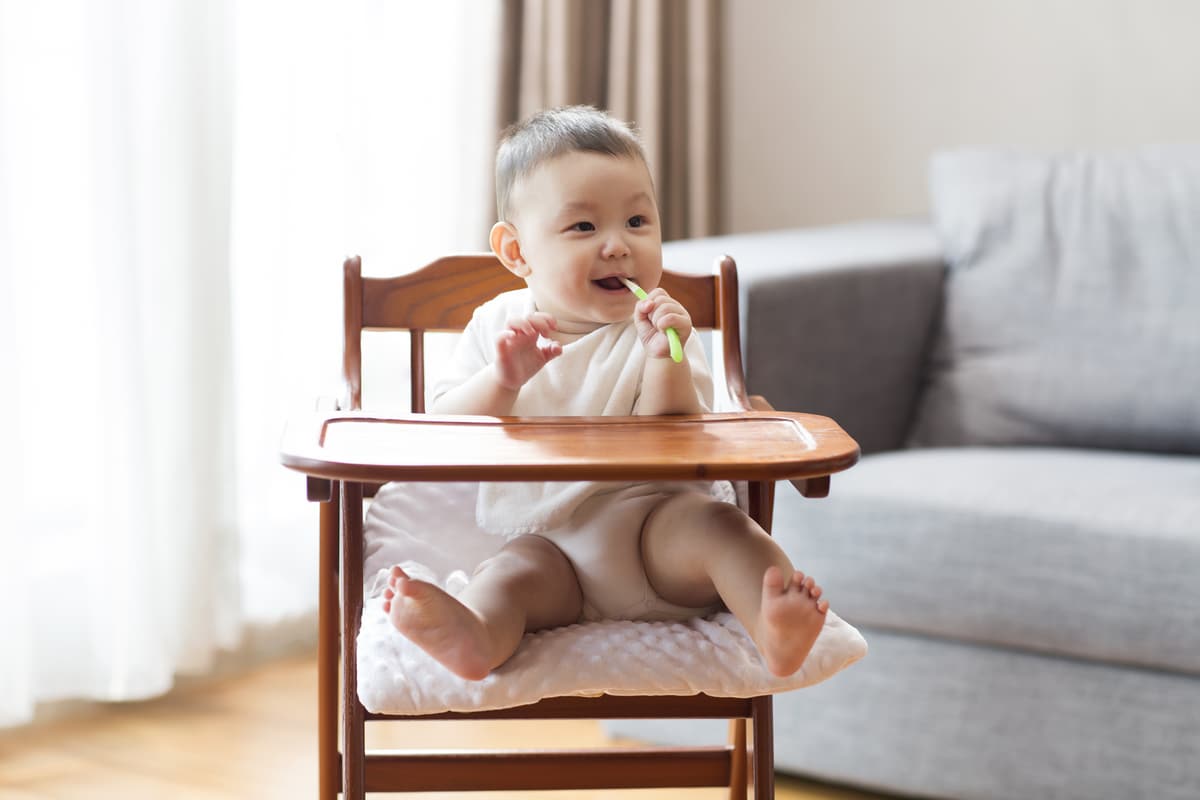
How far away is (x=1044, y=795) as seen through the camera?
1570mm

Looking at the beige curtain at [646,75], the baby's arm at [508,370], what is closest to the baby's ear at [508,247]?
the baby's arm at [508,370]

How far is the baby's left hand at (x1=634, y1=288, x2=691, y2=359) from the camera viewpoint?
105 centimetres

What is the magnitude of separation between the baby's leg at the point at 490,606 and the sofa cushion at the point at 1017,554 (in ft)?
1.91

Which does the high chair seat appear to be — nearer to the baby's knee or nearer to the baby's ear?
the baby's knee

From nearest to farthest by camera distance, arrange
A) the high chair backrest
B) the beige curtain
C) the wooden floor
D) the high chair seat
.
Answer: the high chair seat < the high chair backrest < the wooden floor < the beige curtain

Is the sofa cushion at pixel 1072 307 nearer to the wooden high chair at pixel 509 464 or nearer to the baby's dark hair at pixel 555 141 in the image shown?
the wooden high chair at pixel 509 464

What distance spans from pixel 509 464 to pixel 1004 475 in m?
0.97

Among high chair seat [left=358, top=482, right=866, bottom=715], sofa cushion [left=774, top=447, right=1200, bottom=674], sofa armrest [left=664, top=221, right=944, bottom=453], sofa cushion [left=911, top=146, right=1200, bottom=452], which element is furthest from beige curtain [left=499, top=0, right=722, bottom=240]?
high chair seat [left=358, top=482, right=866, bottom=715]

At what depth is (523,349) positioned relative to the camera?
105cm

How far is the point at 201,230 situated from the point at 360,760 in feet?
3.36

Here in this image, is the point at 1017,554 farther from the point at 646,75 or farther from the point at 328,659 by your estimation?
the point at 646,75

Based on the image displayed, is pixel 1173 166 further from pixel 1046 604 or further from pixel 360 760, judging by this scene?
pixel 360 760

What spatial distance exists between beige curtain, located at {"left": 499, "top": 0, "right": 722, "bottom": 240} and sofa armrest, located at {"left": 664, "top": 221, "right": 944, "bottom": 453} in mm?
460

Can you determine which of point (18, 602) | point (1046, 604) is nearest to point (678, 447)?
point (1046, 604)
